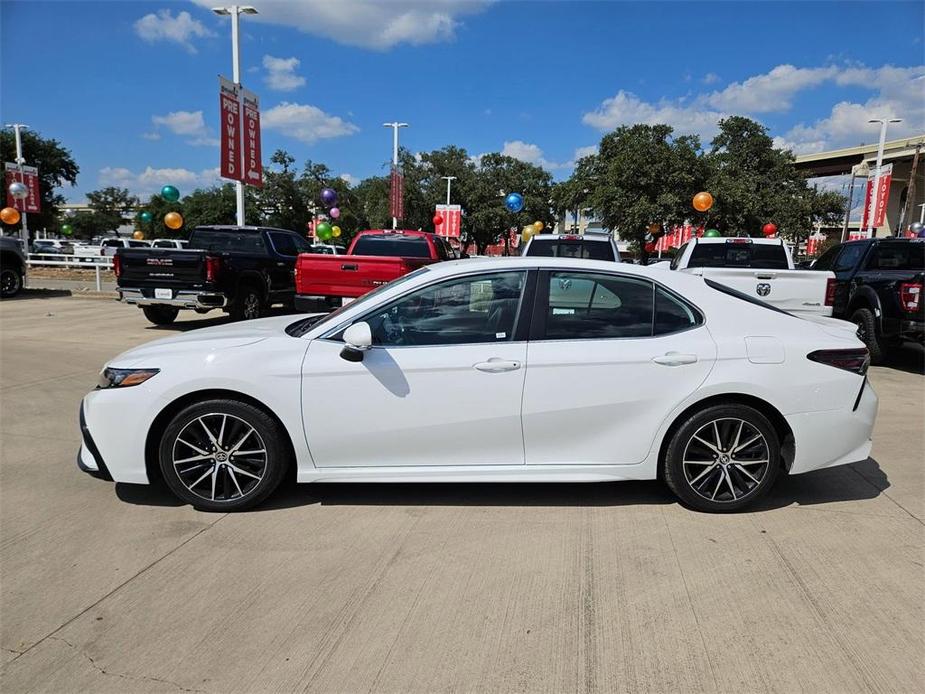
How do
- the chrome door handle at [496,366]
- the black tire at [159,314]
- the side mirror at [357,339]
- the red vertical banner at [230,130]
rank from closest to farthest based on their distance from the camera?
the side mirror at [357,339], the chrome door handle at [496,366], the black tire at [159,314], the red vertical banner at [230,130]

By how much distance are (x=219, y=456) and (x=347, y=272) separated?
6.10 meters

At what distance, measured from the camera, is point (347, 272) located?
31.6 feet

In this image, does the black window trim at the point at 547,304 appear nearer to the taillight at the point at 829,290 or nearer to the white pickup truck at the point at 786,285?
the white pickup truck at the point at 786,285

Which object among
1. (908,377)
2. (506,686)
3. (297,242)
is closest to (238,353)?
(506,686)

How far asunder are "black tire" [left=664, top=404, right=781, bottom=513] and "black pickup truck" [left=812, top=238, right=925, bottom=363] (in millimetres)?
6029

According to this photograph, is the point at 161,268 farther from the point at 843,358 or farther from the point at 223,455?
the point at 843,358

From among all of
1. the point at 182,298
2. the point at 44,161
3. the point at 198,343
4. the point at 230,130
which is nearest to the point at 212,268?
the point at 182,298

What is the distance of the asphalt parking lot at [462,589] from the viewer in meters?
2.52

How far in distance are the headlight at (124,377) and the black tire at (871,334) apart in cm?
922

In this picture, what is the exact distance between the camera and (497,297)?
390 centimetres

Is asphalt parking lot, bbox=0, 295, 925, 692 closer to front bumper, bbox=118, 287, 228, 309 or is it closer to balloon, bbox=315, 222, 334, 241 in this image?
front bumper, bbox=118, 287, 228, 309

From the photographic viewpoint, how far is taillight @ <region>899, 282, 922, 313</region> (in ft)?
26.8

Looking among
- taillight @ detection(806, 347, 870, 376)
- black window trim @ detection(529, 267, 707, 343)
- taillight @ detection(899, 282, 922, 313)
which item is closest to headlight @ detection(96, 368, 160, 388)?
black window trim @ detection(529, 267, 707, 343)

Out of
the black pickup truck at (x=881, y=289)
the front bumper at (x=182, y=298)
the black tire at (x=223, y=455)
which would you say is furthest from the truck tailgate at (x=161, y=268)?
the black pickup truck at (x=881, y=289)
